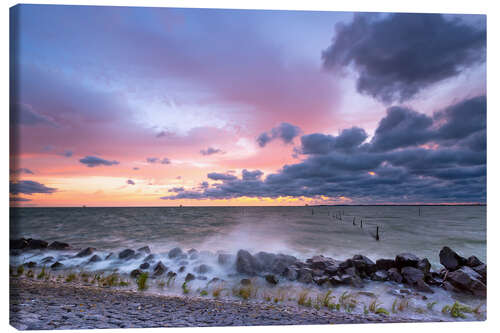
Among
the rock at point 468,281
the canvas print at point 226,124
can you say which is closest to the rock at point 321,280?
the canvas print at point 226,124

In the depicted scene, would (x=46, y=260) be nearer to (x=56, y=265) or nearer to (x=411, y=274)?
(x=56, y=265)

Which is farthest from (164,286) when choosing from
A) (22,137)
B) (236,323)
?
(22,137)

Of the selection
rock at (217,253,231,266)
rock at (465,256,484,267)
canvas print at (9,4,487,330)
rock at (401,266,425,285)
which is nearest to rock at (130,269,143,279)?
canvas print at (9,4,487,330)

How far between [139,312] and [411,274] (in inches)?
202

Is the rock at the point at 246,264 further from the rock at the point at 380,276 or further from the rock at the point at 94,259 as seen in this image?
the rock at the point at 94,259

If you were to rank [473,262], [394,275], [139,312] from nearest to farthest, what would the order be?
[139,312] → [394,275] → [473,262]

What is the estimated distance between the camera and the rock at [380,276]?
5105 mm

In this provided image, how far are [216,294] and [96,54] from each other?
17.0ft

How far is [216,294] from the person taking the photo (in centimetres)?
454

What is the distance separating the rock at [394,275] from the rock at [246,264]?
110 inches

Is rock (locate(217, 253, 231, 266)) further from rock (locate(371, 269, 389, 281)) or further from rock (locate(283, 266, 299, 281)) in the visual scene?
rock (locate(371, 269, 389, 281))

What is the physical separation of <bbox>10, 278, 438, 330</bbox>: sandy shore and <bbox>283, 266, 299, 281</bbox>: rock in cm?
107

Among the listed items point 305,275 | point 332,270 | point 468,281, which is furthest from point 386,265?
point 305,275

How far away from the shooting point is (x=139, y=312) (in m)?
3.71
